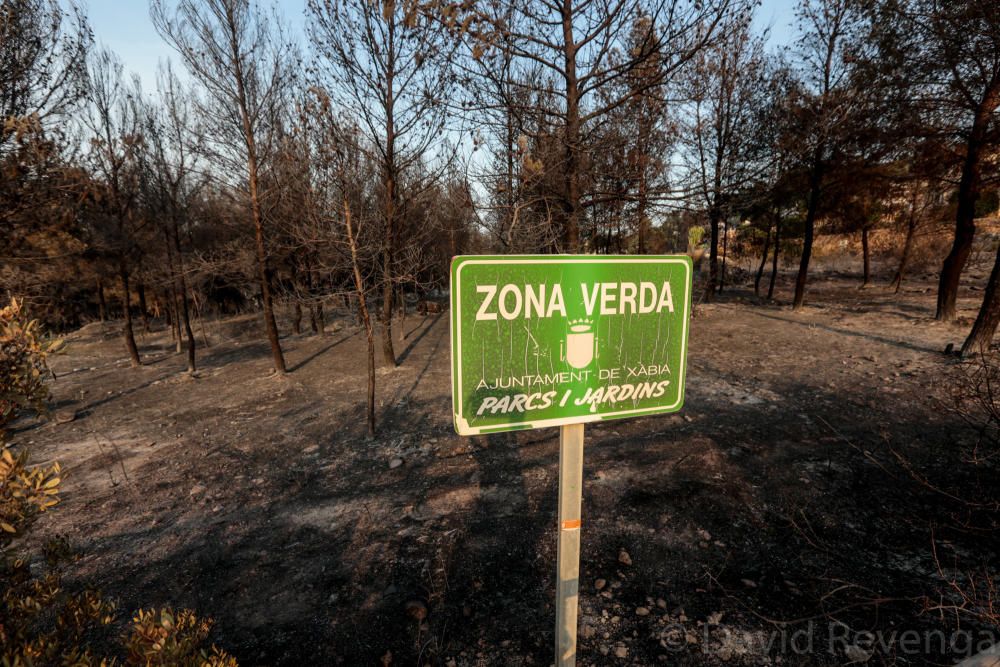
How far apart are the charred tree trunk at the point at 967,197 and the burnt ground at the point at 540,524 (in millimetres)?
4350

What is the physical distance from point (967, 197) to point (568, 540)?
1591cm

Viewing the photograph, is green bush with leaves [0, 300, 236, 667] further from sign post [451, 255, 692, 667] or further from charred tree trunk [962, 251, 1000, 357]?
charred tree trunk [962, 251, 1000, 357]

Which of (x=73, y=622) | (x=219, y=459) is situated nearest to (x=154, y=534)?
(x=219, y=459)

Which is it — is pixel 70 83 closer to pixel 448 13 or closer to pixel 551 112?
pixel 448 13

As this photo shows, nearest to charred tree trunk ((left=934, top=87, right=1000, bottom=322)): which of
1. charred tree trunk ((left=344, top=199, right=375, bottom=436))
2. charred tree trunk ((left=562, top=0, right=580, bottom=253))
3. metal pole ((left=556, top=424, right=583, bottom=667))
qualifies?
charred tree trunk ((left=562, top=0, right=580, bottom=253))

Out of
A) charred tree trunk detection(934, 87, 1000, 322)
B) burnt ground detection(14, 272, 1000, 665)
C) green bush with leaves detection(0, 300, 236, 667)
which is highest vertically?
charred tree trunk detection(934, 87, 1000, 322)

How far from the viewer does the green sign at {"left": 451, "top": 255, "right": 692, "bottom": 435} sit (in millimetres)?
1385

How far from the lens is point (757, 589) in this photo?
3.41 metres

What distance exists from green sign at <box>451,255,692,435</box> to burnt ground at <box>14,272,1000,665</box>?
2431 mm

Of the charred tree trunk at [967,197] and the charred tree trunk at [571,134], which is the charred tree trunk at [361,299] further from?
the charred tree trunk at [967,197]

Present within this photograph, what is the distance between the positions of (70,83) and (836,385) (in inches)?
611

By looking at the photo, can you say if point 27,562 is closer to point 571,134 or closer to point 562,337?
point 562,337

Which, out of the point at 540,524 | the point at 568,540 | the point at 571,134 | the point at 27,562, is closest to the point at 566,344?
the point at 568,540

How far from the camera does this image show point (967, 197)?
1123cm
